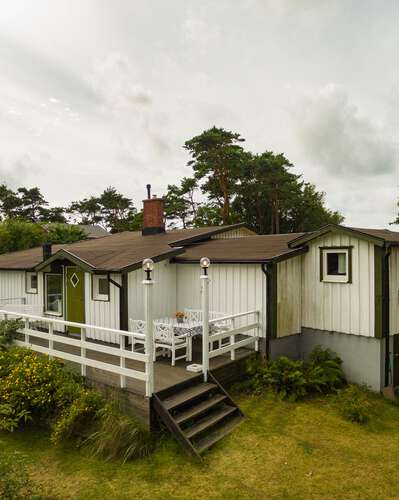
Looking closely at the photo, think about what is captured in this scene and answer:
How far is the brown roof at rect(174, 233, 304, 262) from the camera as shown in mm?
10266

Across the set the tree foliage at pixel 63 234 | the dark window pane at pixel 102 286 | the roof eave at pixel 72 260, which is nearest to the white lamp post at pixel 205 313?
the roof eave at pixel 72 260

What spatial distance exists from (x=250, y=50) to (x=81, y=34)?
7.53 m

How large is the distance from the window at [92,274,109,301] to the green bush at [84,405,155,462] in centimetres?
485

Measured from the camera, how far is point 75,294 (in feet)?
39.4

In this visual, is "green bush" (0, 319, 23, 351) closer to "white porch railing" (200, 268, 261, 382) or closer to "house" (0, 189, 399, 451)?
"house" (0, 189, 399, 451)

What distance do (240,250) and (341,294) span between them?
340 cm

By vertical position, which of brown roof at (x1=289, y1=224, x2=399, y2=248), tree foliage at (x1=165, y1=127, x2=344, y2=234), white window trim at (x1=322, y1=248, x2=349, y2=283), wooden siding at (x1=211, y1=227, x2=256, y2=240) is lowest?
white window trim at (x1=322, y1=248, x2=349, y2=283)

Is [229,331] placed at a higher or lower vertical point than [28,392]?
higher

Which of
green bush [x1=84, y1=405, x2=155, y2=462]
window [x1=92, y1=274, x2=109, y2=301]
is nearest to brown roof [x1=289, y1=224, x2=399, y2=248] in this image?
window [x1=92, y1=274, x2=109, y2=301]

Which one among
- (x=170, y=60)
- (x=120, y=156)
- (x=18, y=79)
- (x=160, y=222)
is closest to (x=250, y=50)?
(x=170, y=60)

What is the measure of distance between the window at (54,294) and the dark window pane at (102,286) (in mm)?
2192

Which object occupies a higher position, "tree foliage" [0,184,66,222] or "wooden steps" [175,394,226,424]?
"tree foliage" [0,184,66,222]

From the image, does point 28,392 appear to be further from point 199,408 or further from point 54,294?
point 54,294

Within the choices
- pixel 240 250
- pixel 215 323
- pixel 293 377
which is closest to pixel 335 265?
pixel 240 250
